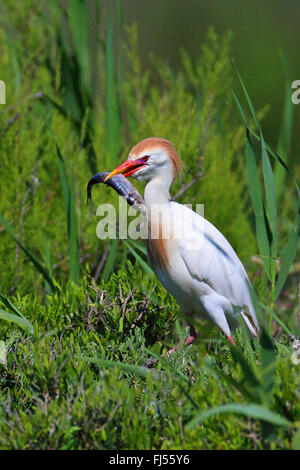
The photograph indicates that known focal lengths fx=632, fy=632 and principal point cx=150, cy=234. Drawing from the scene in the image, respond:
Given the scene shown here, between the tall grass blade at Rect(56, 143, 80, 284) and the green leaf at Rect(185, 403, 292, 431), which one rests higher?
the tall grass blade at Rect(56, 143, 80, 284)

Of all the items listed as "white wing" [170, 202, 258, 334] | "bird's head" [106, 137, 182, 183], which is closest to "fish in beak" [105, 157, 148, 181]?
"bird's head" [106, 137, 182, 183]

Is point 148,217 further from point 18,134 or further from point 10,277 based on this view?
point 18,134

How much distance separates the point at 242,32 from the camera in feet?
29.1

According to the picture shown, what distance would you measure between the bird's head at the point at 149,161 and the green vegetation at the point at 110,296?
1.06 feet

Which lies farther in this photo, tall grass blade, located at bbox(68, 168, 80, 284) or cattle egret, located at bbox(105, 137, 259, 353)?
tall grass blade, located at bbox(68, 168, 80, 284)

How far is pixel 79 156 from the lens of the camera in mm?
3109

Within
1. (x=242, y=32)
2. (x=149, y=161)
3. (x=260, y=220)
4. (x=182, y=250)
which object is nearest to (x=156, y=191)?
(x=149, y=161)

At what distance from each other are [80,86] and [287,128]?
1451 mm

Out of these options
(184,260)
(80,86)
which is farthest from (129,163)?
(80,86)

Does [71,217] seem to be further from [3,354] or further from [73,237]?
[3,354]

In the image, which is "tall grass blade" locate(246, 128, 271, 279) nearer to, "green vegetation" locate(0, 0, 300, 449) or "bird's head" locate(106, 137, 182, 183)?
"green vegetation" locate(0, 0, 300, 449)

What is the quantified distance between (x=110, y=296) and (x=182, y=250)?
34 cm

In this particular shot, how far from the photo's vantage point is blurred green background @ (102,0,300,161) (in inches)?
301

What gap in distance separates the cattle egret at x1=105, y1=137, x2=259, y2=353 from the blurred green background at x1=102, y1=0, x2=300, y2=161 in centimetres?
473
